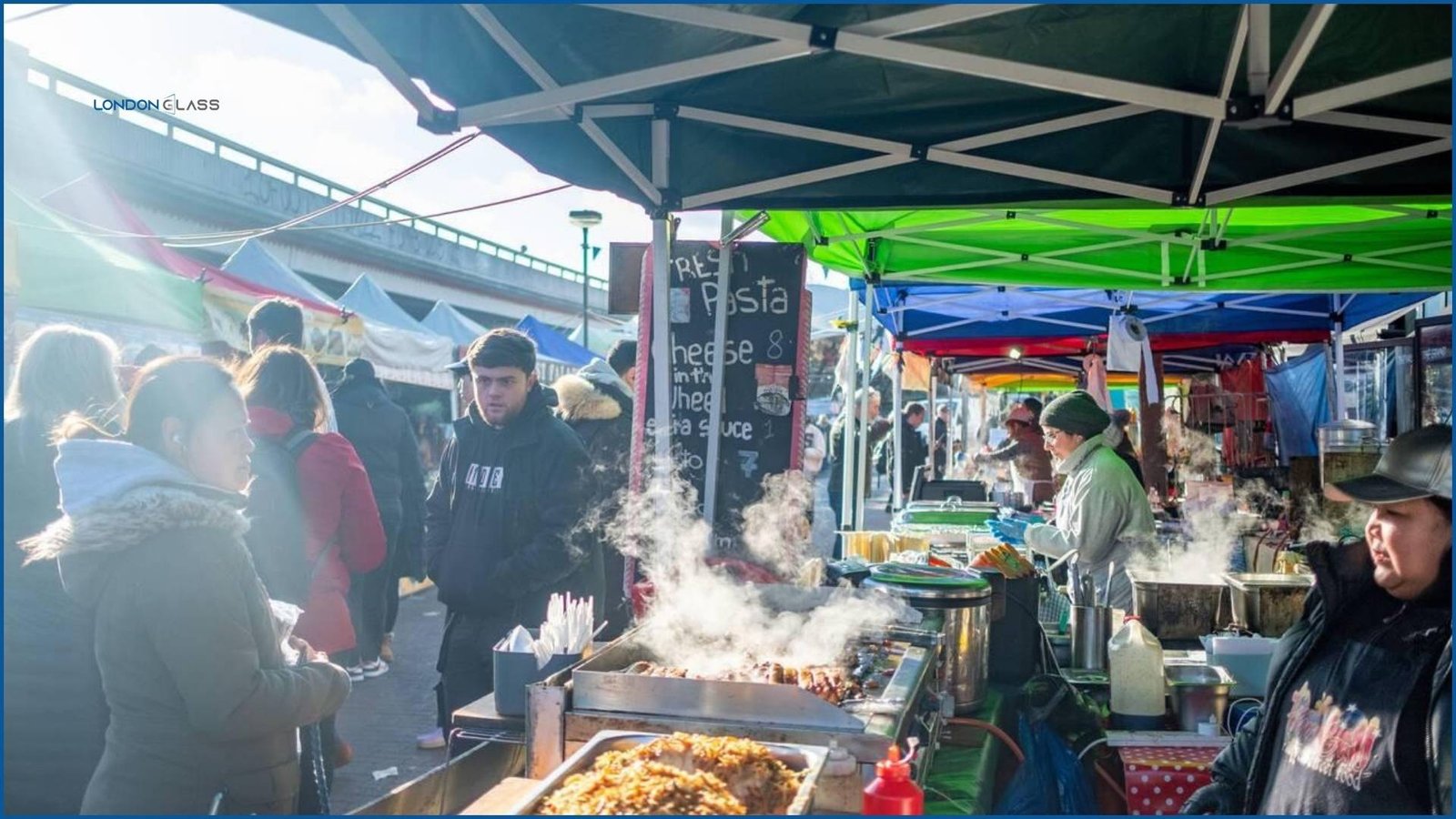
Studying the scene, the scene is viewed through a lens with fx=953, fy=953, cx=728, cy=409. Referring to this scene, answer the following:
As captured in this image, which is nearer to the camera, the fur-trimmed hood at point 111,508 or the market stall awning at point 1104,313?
the fur-trimmed hood at point 111,508

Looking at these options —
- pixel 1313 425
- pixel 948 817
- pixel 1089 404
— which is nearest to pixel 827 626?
pixel 948 817

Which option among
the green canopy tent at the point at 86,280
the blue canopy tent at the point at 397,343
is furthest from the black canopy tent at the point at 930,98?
the blue canopy tent at the point at 397,343

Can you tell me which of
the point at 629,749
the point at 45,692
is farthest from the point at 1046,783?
the point at 45,692

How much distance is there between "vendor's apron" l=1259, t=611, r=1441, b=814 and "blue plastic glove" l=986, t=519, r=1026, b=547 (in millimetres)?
2910

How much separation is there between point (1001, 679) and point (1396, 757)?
1759mm

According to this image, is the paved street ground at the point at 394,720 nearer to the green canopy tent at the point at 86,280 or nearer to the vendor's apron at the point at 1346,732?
the green canopy tent at the point at 86,280

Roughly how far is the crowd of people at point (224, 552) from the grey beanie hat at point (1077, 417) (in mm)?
2347

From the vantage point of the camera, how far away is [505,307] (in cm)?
3309

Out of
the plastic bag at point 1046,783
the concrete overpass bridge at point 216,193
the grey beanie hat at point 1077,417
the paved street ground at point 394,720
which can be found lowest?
the paved street ground at point 394,720

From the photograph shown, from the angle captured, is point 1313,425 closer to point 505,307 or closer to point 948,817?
point 948,817

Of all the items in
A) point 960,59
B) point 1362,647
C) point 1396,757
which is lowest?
point 1396,757

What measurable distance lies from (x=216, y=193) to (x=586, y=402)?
49.3ft

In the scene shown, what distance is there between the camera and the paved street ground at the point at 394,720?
4.75 m

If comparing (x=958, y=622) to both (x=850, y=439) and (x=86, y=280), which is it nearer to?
(x=850, y=439)
